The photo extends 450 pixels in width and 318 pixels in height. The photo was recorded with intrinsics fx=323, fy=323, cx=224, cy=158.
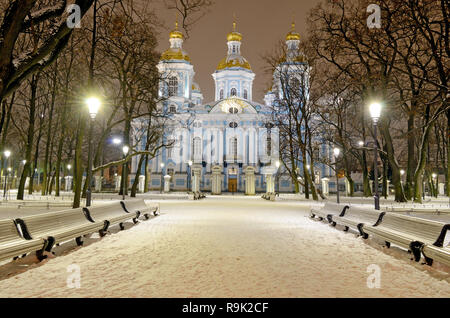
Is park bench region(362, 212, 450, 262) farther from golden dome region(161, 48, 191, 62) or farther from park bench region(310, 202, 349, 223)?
golden dome region(161, 48, 191, 62)

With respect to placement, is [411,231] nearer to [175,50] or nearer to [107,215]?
[107,215]

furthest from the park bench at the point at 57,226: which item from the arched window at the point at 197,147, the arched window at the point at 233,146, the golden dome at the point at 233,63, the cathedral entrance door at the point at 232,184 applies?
the golden dome at the point at 233,63

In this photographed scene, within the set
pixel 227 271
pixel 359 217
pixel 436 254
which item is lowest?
pixel 227 271

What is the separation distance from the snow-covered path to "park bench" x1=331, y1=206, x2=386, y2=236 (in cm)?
74

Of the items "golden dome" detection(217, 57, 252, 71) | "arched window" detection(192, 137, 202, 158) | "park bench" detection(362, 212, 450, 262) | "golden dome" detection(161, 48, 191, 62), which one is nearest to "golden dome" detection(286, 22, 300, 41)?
"golden dome" detection(217, 57, 252, 71)

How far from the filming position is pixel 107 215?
9.29m

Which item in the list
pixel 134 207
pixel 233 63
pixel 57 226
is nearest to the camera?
pixel 57 226

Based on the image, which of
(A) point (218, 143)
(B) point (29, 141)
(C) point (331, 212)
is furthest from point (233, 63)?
(C) point (331, 212)

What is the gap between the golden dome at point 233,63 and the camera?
57.3 meters

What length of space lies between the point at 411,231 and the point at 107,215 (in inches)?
300

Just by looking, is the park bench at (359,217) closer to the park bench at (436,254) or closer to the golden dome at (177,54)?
the park bench at (436,254)

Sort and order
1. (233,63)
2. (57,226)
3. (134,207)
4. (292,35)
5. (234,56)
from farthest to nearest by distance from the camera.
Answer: (234,56), (233,63), (292,35), (134,207), (57,226)
